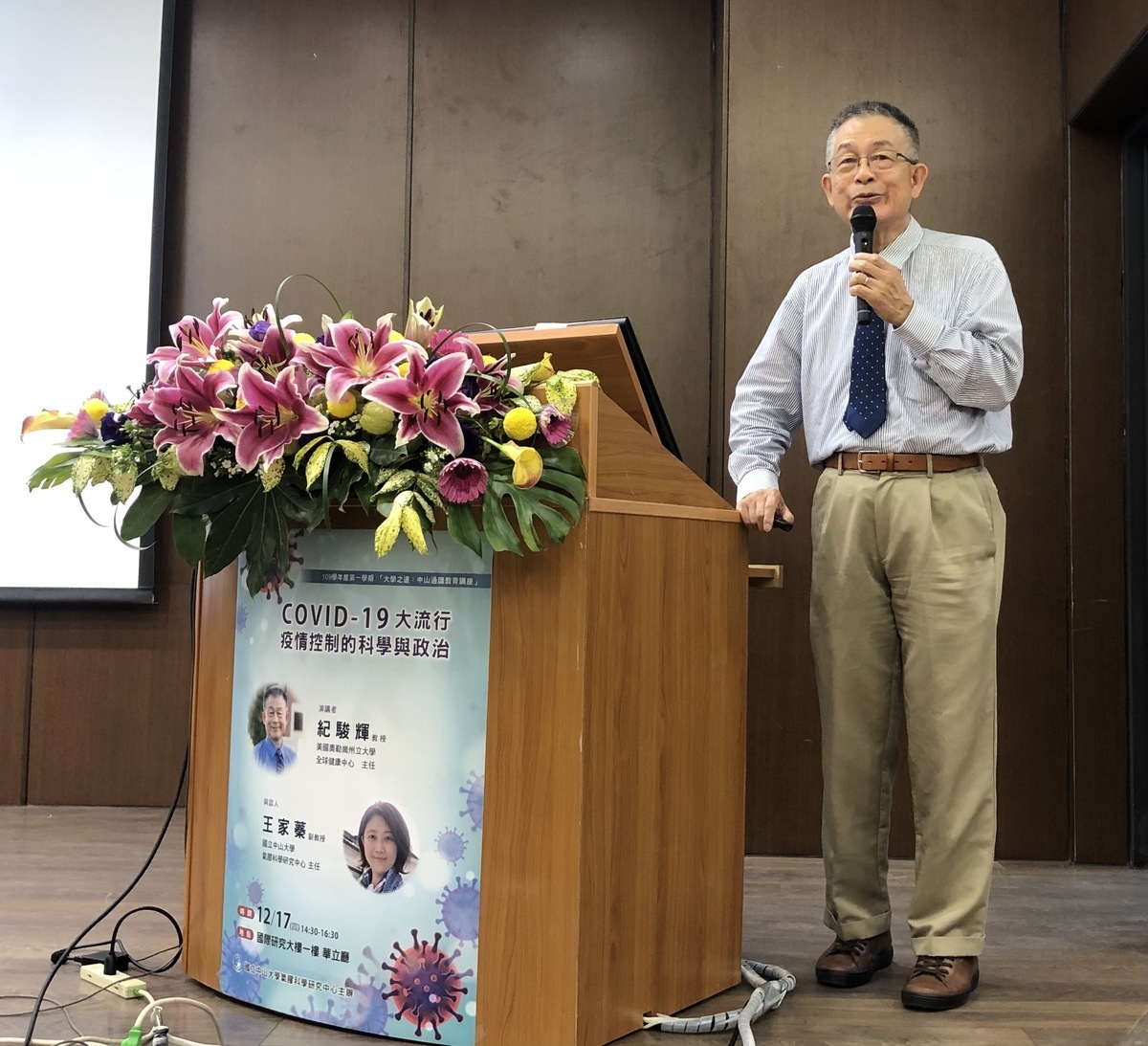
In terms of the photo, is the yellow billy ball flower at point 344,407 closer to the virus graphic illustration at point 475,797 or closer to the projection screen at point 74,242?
the virus graphic illustration at point 475,797

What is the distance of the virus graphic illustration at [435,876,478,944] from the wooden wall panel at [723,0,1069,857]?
1757 millimetres

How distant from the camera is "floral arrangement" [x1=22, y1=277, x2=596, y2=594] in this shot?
151 cm

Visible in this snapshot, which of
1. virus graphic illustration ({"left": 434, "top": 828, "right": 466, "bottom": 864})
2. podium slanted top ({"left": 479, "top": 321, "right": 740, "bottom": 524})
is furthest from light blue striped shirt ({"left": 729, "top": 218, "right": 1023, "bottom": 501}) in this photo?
virus graphic illustration ({"left": 434, "top": 828, "right": 466, "bottom": 864})

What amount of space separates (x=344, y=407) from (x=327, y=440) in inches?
2.2

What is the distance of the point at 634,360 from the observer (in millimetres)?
1841

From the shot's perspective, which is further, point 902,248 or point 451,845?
point 902,248

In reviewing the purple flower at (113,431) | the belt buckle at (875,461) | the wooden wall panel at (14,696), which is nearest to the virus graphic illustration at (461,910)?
the purple flower at (113,431)

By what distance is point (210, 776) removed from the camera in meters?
1.85

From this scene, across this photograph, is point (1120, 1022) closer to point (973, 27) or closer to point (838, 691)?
point (838, 691)

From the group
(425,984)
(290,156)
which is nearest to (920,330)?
(425,984)

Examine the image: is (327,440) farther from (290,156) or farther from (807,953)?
(290,156)

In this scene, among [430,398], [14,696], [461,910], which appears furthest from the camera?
[14,696]

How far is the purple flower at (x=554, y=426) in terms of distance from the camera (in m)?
1.56

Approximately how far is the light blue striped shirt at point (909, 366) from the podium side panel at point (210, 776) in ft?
3.24
